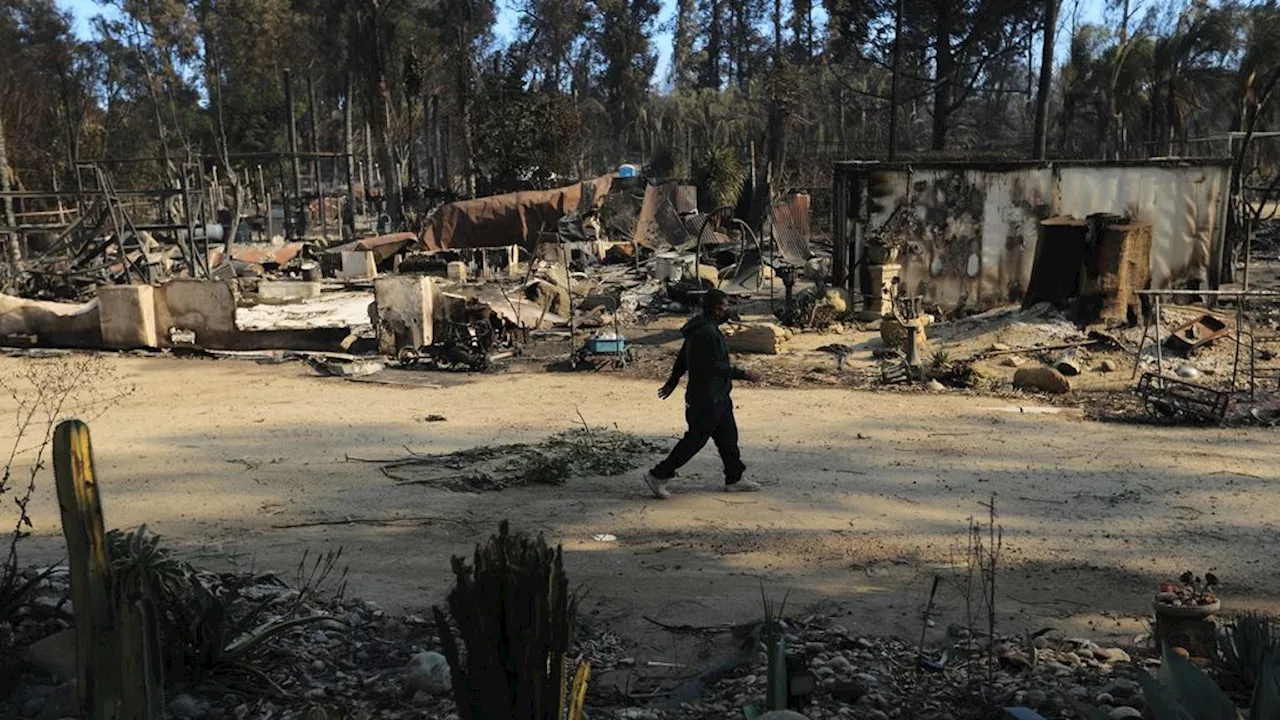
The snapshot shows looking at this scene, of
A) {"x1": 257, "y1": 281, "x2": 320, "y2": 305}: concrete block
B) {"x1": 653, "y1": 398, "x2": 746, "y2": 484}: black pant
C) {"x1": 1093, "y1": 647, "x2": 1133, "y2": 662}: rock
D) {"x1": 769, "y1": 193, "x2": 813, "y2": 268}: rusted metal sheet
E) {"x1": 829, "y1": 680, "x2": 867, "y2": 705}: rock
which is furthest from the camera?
{"x1": 769, "y1": 193, "x2": 813, "y2": 268}: rusted metal sheet

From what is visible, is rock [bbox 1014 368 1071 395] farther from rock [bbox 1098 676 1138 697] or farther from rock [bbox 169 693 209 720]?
rock [bbox 169 693 209 720]

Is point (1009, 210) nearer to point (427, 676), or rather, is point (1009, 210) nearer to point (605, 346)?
point (605, 346)

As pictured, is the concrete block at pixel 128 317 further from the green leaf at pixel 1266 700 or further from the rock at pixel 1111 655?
the green leaf at pixel 1266 700

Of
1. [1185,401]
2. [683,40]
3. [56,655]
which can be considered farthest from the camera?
[683,40]

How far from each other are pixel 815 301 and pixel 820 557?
10.4m

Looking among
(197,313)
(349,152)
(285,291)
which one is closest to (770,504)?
(197,313)

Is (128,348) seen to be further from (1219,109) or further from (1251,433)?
(1219,109)

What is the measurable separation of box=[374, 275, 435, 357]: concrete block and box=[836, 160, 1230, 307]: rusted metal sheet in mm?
6867

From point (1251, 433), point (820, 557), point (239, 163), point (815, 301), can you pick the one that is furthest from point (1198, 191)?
point (239, 163)

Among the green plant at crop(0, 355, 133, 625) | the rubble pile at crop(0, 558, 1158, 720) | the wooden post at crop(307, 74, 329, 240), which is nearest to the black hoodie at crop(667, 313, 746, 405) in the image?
the rubble pile at crop(0, 558, 1158, 720)

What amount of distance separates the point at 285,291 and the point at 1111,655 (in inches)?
750

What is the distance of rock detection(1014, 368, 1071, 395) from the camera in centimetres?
1216

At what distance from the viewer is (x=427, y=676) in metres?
4.75

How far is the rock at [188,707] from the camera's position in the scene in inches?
173
